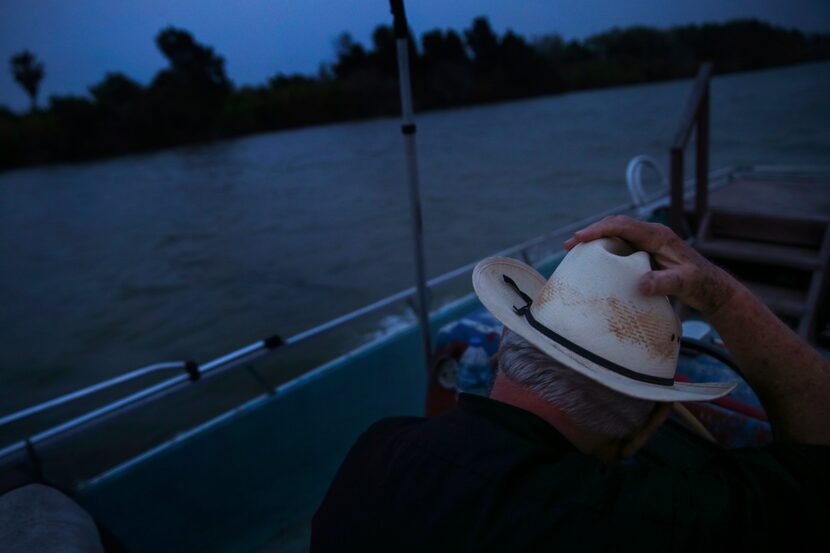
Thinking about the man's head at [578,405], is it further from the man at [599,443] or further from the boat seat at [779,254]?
the boat seat at [779,254]

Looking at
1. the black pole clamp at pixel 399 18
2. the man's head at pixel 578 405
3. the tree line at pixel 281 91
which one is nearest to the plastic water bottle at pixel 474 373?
the man's head at pixel 578 405

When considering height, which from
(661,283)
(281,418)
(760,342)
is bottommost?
(281,418)

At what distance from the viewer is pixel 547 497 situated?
0.71 metres

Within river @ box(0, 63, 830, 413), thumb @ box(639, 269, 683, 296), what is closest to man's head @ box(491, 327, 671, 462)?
thumb @ box(639, 269, 683, 296)

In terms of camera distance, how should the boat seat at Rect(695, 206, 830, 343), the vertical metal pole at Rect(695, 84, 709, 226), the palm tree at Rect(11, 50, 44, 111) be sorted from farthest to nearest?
the palm tree at Rect(11, 50, 44, 111) < the vertical metal pole at Rect(695, 84, 709, 226) < the boat seat at Rect(695, 206, 830, 343)

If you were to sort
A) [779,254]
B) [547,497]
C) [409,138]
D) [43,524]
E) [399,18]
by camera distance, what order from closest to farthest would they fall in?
[547,497], [43,524], [399,18], [409,138], [779,254]

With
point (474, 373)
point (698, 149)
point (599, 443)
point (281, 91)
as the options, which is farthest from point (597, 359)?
point (281, 91)

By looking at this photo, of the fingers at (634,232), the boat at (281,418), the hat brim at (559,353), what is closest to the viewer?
the hat brim at (559,353)

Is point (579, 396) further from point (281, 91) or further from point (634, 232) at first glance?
point (281, 91)

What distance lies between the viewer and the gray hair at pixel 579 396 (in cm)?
84

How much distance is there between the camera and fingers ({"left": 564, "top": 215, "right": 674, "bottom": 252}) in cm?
91

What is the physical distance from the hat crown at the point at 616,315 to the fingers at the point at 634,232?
0.10 ft

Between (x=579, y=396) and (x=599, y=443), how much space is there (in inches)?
4.1

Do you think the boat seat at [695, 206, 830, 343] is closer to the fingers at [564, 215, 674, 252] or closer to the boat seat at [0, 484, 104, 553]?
the fingers at [564, 215, 674, 252]
